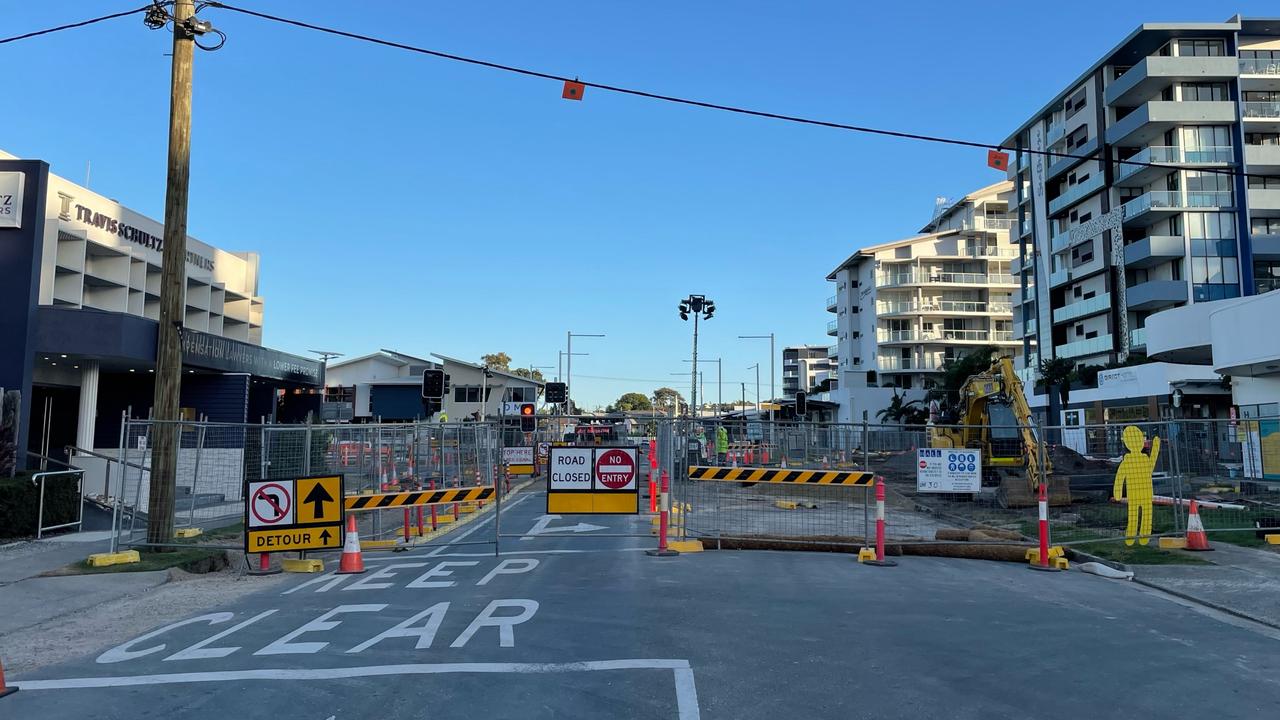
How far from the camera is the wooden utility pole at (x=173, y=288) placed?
13.4 meters

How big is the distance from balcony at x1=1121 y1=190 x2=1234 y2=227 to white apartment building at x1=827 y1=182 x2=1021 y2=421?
29.7m

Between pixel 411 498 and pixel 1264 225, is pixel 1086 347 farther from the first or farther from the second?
pixel 411 498

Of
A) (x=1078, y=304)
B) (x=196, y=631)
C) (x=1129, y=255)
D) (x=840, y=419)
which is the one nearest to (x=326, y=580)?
(x=196, y=631)

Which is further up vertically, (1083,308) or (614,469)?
(1083,308)

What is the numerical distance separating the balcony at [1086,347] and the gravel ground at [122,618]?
5828cm

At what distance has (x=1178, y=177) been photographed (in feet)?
179

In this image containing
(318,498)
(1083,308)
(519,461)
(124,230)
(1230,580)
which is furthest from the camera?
(1083,308)

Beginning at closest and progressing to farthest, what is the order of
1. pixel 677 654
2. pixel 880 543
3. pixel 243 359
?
pixel 677 654
pixel 880 543
pixel 243 359

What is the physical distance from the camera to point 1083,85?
60.4 metres

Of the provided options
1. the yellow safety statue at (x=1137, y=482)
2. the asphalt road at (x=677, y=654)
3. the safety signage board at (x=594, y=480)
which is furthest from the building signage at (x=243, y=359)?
the yellow safety statue at (x=1137, y=482)

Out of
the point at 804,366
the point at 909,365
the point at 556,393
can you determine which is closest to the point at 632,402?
the point at 804,366

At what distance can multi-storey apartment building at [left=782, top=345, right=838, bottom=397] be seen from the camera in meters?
145

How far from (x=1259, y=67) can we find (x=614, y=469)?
196 ft

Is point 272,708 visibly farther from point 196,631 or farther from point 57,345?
point 57,345
